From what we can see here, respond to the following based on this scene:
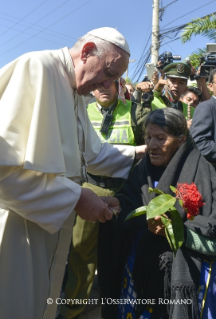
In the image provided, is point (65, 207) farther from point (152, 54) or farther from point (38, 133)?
point (152, 54)

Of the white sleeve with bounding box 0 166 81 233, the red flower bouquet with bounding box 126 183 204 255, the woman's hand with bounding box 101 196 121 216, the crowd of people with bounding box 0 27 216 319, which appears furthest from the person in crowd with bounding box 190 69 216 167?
the white sleeve with bounding box 0 166 81 233

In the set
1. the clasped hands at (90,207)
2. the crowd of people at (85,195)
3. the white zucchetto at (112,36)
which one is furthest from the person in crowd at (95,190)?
the clasped hands at (90,207)

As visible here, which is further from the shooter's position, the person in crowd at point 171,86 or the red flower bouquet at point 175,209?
the person in crowd at point 171,86

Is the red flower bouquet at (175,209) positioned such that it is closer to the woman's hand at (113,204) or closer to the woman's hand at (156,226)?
the woman's hand at (156,226)

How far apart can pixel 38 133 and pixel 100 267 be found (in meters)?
1.19

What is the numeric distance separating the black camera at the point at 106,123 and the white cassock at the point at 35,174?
4.39ft

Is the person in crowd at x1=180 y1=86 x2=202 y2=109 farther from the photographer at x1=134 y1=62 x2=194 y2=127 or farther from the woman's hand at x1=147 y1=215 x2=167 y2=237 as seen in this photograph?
the woman's hand at x1=147 y1=215 x2=167 y2=237

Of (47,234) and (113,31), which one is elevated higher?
(113,31)

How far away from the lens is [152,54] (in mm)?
14211

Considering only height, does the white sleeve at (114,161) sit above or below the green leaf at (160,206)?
above

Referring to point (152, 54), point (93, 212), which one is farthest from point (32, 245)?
point (152, 54)

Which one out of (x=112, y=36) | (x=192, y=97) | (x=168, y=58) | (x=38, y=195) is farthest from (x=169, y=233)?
(x=192, y=97)

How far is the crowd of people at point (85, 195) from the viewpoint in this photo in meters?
1.94

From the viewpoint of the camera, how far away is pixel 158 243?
2.28m
